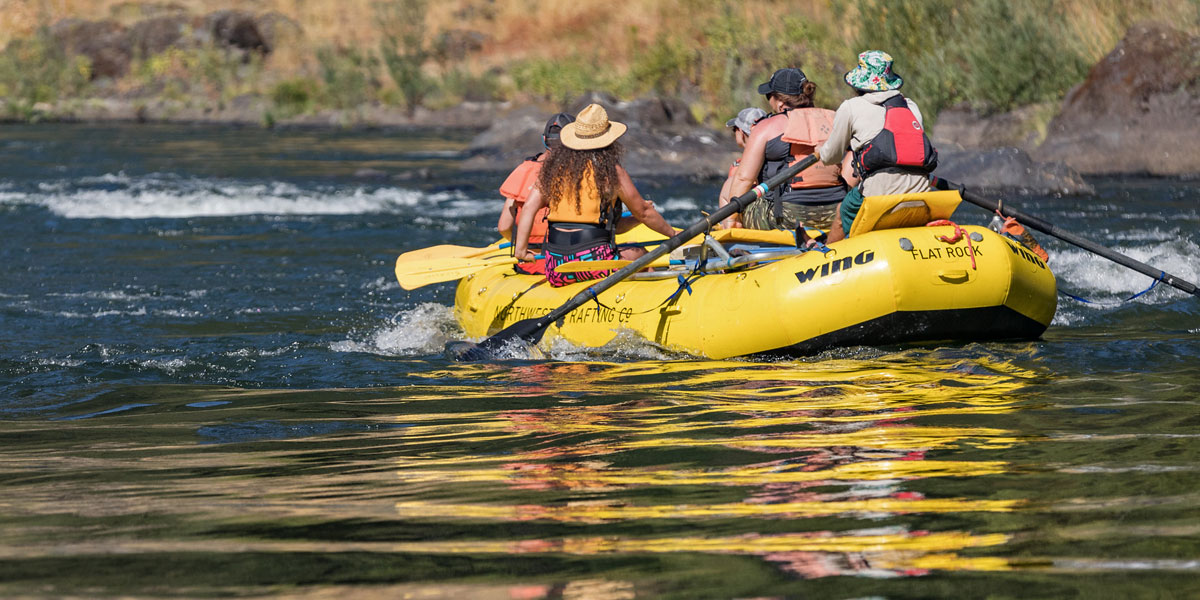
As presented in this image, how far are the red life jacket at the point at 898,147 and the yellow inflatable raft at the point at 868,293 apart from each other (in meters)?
0.25

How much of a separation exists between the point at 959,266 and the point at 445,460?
2.93 metres

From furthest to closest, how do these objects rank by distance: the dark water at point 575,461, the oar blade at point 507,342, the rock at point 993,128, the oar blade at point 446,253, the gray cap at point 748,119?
the rock at point 993,128 < the oar blade at point 446,253 < the gray cap at point 748,119 < the oar blade at point 507,342 < the dark water at point 575,461

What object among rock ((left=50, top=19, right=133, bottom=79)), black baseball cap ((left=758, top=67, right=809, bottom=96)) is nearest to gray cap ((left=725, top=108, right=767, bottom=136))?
black baseball cap ((left=758, top=67, right=809, bottom=96))

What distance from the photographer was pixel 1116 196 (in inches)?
606

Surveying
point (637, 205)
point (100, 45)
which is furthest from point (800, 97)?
point (100, 45)

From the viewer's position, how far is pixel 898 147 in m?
6.88

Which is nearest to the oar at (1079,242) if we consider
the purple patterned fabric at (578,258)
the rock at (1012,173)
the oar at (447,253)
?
the purple patterned fabric at (578,258)

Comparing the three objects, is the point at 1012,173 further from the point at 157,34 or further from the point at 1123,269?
the point at 157,34

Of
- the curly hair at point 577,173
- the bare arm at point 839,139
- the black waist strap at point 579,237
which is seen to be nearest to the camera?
the bare arm at point 839,139

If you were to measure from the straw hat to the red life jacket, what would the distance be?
1.55m

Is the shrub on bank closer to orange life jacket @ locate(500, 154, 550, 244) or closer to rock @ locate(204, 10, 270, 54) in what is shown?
rock @ locate(204, 10, 270, 54)

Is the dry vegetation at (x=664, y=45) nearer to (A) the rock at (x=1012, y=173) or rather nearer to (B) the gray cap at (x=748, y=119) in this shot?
(A) the rock at (x=1012, y=173)

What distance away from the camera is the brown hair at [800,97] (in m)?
7.99

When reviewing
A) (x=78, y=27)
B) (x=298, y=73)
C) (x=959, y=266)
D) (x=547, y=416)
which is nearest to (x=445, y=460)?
(x=547, y=416)
